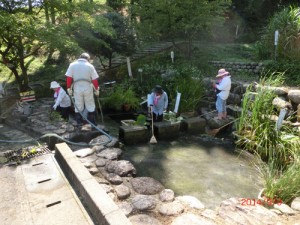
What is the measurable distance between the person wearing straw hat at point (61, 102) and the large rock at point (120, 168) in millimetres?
3179

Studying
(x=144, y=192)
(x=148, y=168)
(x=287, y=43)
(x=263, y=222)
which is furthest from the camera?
(x=287, y=43)

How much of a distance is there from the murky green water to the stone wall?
12.5 ft

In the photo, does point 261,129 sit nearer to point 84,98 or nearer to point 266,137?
point 266,137

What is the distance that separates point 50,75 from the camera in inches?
461

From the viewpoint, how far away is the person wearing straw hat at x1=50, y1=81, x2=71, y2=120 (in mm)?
7453

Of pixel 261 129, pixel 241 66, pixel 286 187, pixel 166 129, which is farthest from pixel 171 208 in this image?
pixel 241 66

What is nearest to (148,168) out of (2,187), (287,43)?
(2,187)

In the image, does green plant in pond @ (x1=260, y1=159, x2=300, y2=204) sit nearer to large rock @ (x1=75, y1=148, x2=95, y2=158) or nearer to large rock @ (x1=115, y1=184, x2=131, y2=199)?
large rock @ (x1=115, y1=184, x2=131, y2=199)

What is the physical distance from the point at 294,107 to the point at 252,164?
220cm

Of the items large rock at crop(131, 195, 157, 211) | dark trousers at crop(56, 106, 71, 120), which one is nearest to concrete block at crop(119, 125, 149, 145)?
dark trousers at crop(56, 106, 71, 120)

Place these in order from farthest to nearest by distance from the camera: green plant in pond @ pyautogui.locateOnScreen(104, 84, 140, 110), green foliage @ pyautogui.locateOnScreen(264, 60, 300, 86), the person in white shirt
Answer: green plant in pond @ pyautogui.locateOnScreen(104, 84, 140, 110) → green foliage @ pyautogui.locateOnScreen(264, 60, 300, 86) → the person in white shirt

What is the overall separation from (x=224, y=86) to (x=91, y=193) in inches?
203

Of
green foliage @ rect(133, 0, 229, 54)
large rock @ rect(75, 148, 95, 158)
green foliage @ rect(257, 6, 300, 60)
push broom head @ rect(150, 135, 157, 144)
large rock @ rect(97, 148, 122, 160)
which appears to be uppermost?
green foliage @ rect(133, 0, 229, 54)

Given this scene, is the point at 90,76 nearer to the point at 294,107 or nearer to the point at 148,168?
the point at 148,168
